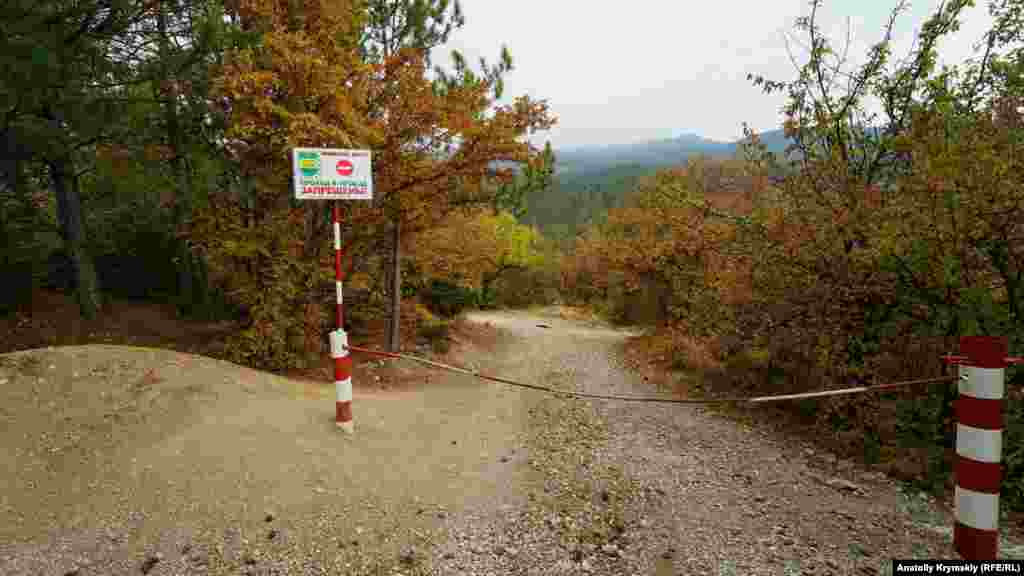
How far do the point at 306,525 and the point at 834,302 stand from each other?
527 centimetres

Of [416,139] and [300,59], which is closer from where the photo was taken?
[300,59]

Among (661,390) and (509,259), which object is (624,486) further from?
(509,259)

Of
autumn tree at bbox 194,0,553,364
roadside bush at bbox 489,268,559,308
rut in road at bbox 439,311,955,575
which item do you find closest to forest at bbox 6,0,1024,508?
autumn tree at bbox 194,0,553,364

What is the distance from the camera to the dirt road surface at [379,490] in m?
2.92

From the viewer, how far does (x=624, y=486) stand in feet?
13.0

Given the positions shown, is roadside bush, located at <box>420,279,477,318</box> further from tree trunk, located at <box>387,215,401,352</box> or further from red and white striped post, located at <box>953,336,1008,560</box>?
red and white striped post, located at <box>953,336,1008,560</box>

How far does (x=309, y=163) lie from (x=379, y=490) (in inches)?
123

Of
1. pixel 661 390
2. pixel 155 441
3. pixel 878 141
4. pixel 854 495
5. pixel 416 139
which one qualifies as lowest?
pixel 661 390

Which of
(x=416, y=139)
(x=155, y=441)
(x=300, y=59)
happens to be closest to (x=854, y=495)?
(x=155, y=441)

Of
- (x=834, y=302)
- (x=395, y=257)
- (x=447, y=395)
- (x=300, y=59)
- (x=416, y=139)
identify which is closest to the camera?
(x=834, y=302)

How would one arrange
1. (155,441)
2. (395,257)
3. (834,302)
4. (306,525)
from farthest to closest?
(395,257) → (834,302) → (155,441) → (306,525)

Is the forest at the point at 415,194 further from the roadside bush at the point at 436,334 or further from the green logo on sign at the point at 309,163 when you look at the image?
the green logo on sign at the point at 309,163

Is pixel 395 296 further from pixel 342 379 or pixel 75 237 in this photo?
pixel 75 237

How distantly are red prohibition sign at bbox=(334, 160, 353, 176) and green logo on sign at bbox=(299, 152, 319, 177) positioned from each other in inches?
7.5
